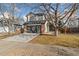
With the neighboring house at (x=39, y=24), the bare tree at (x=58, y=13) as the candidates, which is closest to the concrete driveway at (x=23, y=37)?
the neighboring house at (x=39, y=24)

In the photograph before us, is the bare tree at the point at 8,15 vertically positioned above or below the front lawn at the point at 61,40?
above

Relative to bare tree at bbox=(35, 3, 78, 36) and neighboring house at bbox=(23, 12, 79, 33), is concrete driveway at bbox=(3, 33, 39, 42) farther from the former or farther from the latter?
bare tree at bbox=(35, 3, 78, 36)

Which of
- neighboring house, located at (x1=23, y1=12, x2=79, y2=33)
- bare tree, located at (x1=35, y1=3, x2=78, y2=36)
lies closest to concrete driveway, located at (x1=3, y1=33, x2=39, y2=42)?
neighboring house, located at (x1=23, y1=12, x2=79, y2=33)

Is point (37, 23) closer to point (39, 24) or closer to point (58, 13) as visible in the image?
point (39, 24)

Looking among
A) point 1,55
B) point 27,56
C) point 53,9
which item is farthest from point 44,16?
point 1,55

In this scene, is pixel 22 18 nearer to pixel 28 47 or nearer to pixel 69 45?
pixel 28 47

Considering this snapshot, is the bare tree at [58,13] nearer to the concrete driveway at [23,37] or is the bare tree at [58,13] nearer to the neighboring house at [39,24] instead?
the neighboring house at [39,24]
